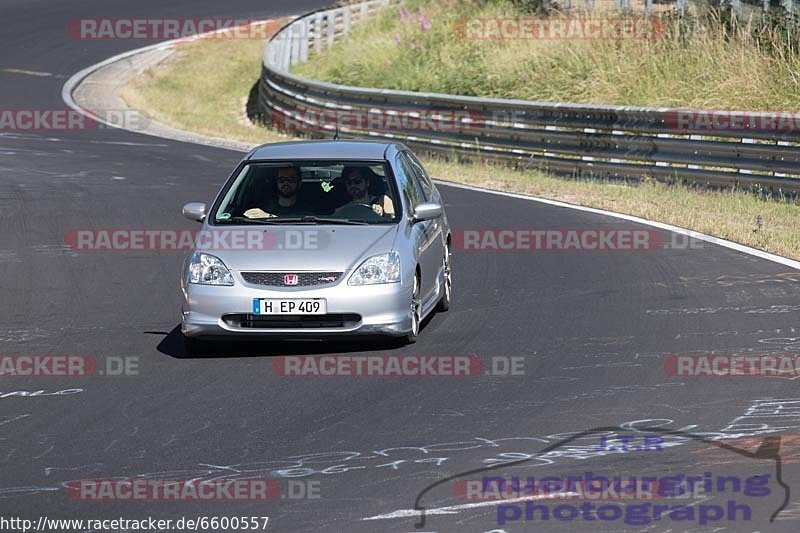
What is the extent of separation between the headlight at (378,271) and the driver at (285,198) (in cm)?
102

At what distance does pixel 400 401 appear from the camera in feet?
28.9

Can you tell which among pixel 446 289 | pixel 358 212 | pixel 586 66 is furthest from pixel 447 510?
pixel 586 66

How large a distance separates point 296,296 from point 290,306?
0.08m

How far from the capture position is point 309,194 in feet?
36.9

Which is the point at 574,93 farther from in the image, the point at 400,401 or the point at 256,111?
the point at 400,401

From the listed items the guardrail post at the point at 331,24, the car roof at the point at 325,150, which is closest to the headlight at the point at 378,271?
the car roof at the point at 325,150

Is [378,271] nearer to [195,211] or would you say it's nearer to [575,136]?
[195,211]

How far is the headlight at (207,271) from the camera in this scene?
1023cm

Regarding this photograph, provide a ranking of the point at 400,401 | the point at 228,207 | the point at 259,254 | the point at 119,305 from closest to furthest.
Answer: the point at 400,401, the point at 259,254, the point at 228,207, the point at 119,305

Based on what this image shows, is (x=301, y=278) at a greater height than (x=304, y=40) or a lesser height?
greater

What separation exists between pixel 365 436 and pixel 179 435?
103 cm

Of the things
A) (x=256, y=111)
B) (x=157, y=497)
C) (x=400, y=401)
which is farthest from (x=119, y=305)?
(x=256, y=111)

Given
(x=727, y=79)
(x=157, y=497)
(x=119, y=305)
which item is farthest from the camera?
(x=727, y=79)

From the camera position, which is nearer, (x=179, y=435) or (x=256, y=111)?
(x=179, y=435)
